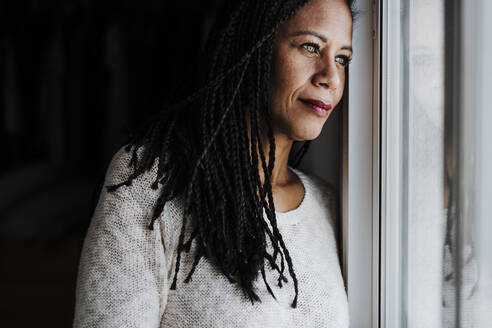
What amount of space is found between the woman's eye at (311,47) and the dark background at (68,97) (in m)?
1.25

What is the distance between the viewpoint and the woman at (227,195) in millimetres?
791

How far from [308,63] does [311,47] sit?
0.10 feet

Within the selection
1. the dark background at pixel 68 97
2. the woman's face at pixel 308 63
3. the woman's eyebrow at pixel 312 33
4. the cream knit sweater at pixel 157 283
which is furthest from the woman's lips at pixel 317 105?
the dark background at pixel 68 97

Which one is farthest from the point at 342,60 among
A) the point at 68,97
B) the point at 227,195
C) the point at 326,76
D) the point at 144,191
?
the point at 68,97

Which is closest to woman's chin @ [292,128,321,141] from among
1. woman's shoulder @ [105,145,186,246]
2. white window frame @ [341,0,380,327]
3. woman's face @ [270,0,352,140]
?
woman's face @ [270,0,352,140]

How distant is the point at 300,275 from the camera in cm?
87

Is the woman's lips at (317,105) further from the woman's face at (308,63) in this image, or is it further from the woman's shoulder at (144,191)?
the woman's shoulder at (144,191)

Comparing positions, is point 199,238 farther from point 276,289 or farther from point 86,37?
point 86,37

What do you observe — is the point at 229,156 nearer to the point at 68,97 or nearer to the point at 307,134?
the point at 307,134

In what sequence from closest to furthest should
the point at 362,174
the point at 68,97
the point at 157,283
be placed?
the point at 157,283 → the point at 362,174 → the point at 68,97

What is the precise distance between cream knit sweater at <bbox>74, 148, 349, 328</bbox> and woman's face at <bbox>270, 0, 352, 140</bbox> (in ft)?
0.73

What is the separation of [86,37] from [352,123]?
1733mm

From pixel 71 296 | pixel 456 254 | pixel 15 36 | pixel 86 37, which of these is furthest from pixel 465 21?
pixel 15 36

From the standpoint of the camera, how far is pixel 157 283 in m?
0.80
